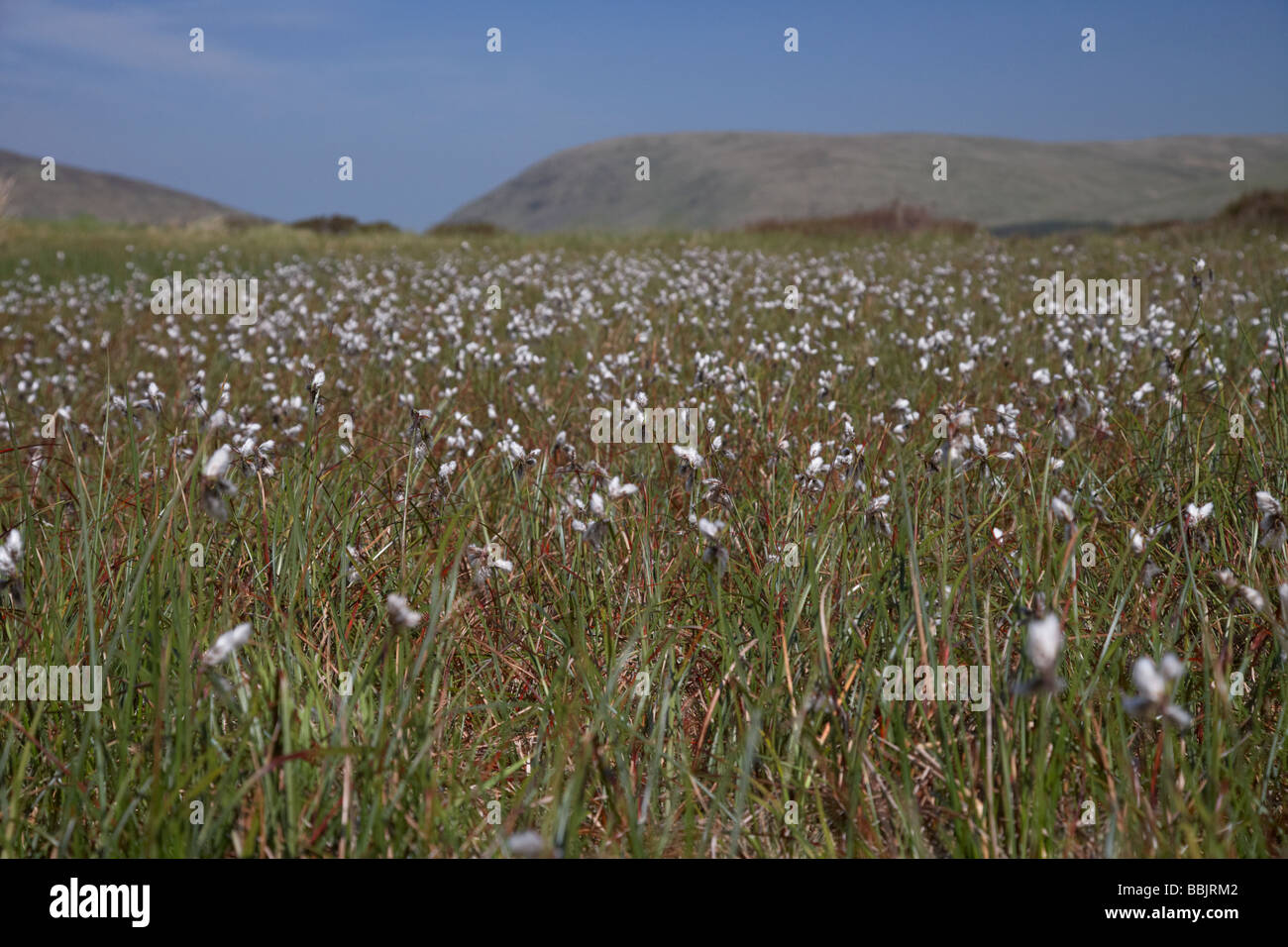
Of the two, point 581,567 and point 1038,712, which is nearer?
point 1038,712

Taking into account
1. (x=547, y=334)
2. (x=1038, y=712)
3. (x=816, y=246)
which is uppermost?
(x=816, y=246)

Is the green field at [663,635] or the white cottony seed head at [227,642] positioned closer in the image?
the white cottony seed head at [227,642]

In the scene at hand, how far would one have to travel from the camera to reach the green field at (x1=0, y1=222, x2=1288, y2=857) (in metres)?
2.07

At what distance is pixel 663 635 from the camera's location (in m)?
3.08

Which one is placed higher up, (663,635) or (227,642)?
(227,642)

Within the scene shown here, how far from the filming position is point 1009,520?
380cm

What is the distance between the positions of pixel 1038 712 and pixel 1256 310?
383 inches

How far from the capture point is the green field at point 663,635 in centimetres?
207

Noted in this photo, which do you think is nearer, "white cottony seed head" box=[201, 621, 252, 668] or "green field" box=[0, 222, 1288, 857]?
"white cottony seed head" box=[201, 621, 252, 668]

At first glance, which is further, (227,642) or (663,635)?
(663,635)

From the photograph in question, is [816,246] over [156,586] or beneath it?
over
